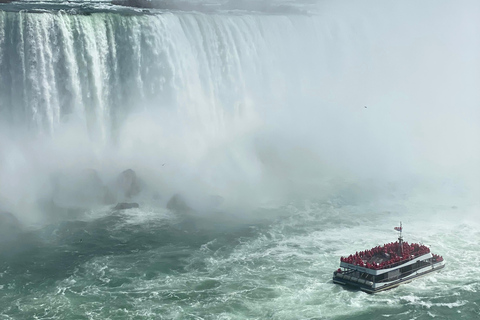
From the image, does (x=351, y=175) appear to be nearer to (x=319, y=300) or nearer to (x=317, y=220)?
(x=317, y=220)

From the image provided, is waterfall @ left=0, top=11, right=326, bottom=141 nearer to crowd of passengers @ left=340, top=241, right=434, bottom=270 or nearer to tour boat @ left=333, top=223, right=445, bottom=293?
crowd of passengers @ left=340, top=241, right=434, bottom=270

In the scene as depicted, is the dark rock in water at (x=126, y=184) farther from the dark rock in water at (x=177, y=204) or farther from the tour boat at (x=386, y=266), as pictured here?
the tour boat at (x=386, y=266)

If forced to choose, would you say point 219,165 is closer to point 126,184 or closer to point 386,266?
point 126,184

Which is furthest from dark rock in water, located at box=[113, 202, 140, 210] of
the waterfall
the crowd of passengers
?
the crowd of passengers

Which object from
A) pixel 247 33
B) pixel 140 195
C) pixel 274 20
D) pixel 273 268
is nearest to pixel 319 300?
pixel 273 268

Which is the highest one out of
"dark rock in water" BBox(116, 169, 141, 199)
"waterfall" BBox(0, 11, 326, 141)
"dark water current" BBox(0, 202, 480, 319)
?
"waterfall" BBox(0, 11, 326, 141)

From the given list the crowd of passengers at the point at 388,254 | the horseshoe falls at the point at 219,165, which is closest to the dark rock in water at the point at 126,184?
the horseshoe falls at the point at 219,165
